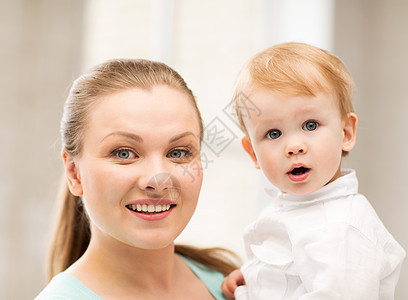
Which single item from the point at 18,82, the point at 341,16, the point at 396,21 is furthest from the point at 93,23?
the point at 396,21

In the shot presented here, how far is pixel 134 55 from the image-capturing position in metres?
2.87

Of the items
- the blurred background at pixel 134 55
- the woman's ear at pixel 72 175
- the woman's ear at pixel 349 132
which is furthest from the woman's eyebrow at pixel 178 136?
the blurred background at pixel 134 55

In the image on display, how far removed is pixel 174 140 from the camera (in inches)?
45.3

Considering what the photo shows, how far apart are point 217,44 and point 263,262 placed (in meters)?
1.97

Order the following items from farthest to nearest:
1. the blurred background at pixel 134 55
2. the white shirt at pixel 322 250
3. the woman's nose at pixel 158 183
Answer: the blurred background at pixel 134 55 → the woman's nose at pixel 158 183 → the white shirt at pixel 322 250

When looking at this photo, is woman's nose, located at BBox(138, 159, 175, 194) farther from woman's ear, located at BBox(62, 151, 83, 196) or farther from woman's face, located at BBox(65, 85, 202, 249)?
woman's ear, located at BBox(62, 151, 83, 196)

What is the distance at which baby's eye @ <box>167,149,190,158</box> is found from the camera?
1.18 meters

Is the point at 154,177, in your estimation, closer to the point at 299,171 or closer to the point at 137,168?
the point at 137,168

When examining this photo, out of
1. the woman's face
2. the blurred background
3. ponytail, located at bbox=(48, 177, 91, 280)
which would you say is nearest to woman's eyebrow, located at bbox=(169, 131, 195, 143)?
the woman's face

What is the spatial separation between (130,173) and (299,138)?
15.3 inches

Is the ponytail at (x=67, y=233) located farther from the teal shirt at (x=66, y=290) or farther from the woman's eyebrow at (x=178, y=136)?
the woman's eyebrow at (x=178, y=136)

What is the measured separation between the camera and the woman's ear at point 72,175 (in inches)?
48.3

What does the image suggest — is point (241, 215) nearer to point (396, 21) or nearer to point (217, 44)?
point (217, 44)

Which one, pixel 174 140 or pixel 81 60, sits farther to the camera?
pixel 81 60
